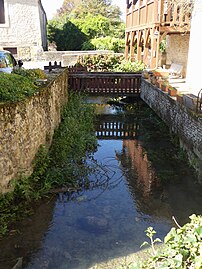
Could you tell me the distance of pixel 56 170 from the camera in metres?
6.86

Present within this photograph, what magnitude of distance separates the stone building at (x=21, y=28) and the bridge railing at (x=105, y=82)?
11328mm

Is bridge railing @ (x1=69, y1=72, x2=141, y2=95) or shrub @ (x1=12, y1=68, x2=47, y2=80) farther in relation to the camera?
bridge railing @ (x1=69, y1=72, x2=141, y2=95)

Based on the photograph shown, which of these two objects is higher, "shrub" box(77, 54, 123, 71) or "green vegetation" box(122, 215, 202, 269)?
"shrub" box(77, 54, 123, 71)

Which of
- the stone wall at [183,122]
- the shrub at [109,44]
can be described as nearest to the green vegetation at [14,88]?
the stone wall at [183,122]

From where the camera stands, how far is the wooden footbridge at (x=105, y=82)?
14.9m

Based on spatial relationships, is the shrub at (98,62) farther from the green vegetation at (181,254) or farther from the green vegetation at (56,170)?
the green vegetation at (181,254)

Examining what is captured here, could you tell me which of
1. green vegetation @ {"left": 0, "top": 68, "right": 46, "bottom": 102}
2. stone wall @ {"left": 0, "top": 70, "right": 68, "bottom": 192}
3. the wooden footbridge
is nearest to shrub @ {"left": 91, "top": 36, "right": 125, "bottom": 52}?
the wooden footbridge

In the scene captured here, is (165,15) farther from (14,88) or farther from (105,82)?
(14,88)

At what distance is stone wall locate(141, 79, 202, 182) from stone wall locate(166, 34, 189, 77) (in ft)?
17.7

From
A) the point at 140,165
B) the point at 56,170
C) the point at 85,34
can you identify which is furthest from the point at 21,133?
the point at 85,34

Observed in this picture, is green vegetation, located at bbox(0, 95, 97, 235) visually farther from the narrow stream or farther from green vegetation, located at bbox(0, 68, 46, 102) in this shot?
green vegetation, located at bbox(0, 68, 46, 102)

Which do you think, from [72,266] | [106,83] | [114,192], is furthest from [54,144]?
[106,83]

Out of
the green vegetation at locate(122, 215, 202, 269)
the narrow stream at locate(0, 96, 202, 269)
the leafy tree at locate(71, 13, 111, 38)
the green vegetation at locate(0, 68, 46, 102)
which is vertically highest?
the leafy tree at locate(71, 13, 111, 38)

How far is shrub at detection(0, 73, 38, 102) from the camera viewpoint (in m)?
5.60
